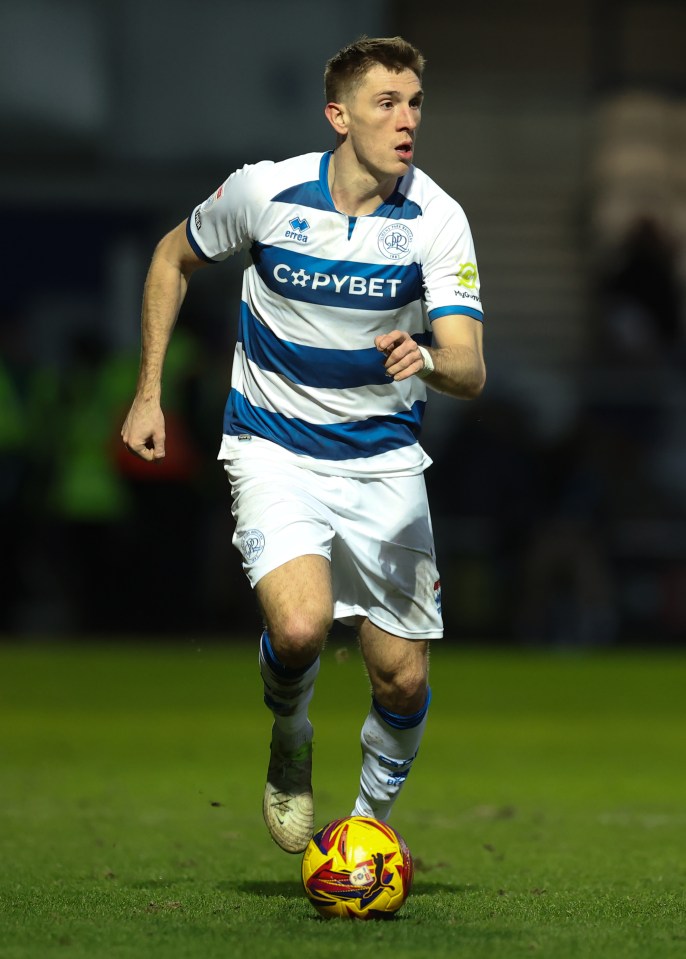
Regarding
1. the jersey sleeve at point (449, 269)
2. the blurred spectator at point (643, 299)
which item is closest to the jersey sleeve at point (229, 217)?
the jersey sleeve at point (449, 269)

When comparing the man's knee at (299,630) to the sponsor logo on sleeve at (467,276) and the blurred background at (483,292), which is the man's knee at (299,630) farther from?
A: the blurred background at (483,292)

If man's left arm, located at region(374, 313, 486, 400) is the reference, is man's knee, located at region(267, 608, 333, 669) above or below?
below

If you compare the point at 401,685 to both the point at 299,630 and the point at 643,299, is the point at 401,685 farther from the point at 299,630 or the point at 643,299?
the point at 643,299

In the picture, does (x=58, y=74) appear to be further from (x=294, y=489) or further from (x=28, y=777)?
(x=294, y=489)

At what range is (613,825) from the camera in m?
8.01

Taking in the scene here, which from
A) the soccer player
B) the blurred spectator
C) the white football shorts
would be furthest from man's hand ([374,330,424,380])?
the blurred spectator

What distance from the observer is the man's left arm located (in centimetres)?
551

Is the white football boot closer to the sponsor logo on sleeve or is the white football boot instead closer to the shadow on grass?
the shadow on grass

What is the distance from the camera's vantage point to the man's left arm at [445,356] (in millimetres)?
5512

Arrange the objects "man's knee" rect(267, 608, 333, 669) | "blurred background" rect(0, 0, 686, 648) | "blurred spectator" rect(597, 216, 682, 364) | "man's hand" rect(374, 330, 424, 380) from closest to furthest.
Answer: "man's hand" rect(374, 330, 424, 380) < "man's knee" rect(267, 608, 333, 669) < "blurred background" rect(0, 0, 686, 648) < "blurred spectator" rect(597, 216, 682, 364)

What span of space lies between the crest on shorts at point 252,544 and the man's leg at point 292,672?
9 cm

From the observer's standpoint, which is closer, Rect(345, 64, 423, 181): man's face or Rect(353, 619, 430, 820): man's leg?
Rect(345, 64, 423, 181): man's face

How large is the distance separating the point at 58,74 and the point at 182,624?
594cm

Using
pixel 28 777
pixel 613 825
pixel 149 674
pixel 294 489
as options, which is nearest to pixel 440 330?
pixel 294 489
